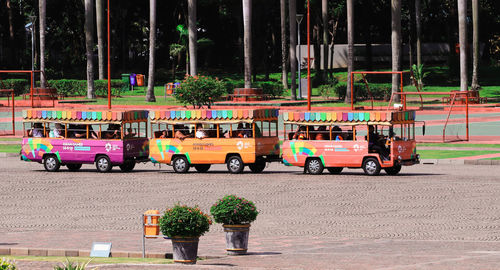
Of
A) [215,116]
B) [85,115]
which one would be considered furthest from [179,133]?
[85,115]

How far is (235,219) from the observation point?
15211 millimetres

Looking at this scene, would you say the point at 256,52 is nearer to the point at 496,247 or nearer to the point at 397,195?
the point at 397,195

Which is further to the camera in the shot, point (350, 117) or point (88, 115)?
point (88, 115)

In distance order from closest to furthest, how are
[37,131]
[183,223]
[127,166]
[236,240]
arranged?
[183,223] → [236,240] → [127,166] → [37,131]

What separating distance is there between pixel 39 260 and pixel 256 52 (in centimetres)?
8134

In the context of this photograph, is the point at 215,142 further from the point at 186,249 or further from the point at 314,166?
the point at 186,249

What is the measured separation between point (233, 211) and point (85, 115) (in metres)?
18.8

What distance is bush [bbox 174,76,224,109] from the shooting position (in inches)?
2083

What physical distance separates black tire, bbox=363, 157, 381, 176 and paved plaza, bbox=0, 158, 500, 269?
0.32 meters

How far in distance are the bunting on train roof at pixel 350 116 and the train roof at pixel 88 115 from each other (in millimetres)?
5379

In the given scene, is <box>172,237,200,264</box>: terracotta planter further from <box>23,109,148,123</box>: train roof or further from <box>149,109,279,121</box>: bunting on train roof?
<box>23,109,148,123</box>: train roof

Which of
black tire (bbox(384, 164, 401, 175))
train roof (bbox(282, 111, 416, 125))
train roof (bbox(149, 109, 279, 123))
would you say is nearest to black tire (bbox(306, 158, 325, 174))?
train roof (bbox(282, 111, 416, 125))

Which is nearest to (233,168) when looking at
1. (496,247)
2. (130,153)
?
(130,153)

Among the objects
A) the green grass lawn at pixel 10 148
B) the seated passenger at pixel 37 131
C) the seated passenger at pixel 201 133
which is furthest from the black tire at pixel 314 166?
the green grass lawn at pixel 10 148
